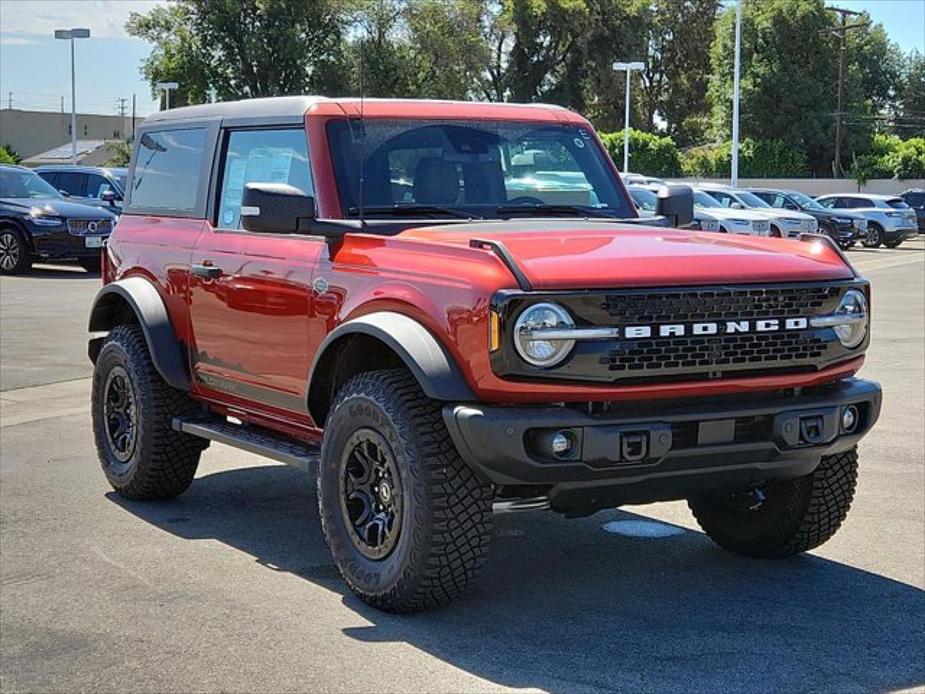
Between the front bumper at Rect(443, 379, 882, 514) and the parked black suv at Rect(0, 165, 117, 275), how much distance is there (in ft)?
58.4

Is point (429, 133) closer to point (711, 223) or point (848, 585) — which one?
point (848, 585)

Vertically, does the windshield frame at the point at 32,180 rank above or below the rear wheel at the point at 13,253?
above

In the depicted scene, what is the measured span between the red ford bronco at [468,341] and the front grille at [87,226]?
1545cm

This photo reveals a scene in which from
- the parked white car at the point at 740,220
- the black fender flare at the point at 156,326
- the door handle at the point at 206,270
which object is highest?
the parked white car at the point at 740,220

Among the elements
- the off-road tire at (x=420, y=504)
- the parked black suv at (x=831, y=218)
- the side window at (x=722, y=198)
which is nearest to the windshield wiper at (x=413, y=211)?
the off-road tire at (x=420, y=504)

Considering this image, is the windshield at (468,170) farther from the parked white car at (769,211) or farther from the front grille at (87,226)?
the parked white car at (769,211)

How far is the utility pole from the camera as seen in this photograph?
6028 cm

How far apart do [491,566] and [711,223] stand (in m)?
22.6

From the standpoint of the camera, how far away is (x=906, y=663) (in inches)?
194

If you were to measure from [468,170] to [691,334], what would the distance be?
→ 1791 mm

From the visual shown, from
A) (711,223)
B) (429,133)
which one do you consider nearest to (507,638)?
(429,133)

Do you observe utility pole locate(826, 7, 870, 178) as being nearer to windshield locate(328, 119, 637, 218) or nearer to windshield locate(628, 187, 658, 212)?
windshield locate(628, 187, 658, 212)

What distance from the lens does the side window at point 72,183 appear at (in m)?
26.2

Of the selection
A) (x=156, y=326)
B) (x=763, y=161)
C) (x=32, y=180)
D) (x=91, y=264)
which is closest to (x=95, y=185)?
(x=32, y=180)
